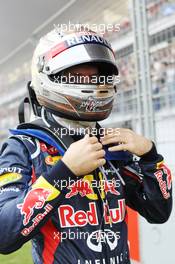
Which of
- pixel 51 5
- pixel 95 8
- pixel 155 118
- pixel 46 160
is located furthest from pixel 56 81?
pixel 51 5

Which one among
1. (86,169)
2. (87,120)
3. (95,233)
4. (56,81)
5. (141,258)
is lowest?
(141,258)

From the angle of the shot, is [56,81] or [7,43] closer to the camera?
[56,81]

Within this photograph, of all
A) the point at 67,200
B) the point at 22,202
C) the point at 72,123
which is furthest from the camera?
the point at 72,123

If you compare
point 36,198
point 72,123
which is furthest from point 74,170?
point 72,123

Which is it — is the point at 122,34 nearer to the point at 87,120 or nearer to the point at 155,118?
the point at 155,118

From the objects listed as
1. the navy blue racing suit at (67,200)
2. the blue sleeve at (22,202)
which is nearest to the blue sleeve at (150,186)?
the navy blue racing suit at (67,200)

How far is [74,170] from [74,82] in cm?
34

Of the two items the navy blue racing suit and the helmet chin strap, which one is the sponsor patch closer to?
the navy blue racing suit

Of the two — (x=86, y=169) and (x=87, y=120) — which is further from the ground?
(x=87, y=120)

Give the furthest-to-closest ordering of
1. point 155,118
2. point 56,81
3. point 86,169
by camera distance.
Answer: point 155,118, point 56,81, point 86,169

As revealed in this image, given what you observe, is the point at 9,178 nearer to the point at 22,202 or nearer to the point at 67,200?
the point at 22,202

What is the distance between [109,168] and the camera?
1.51m

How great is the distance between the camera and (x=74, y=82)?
1439 mm

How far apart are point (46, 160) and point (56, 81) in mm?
286
